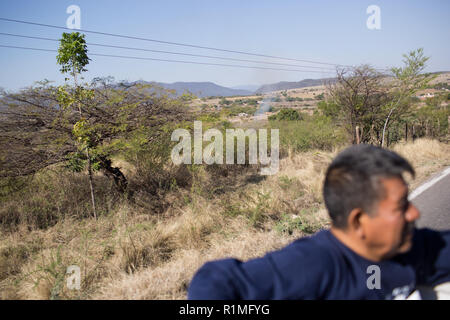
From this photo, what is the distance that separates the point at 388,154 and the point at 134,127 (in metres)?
7.33

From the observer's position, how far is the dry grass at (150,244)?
336 cm

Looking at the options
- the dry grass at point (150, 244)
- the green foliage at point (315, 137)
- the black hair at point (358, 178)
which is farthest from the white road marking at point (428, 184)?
the green foliage at point (315, 137)

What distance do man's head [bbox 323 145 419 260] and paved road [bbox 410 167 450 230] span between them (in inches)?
153

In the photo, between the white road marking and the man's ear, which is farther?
the white road marking

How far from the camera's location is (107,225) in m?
5.91

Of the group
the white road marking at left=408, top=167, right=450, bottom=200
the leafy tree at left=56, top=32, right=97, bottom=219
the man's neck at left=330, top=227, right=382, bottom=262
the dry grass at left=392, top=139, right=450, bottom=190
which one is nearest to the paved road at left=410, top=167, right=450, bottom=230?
the white road marking at left=408, top=167, right=450, bottom=200

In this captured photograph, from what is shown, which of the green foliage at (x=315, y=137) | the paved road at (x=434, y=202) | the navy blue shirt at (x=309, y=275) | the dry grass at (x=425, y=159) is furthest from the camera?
the green foliage at (x=315, y=137)

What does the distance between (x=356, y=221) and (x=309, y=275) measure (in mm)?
239

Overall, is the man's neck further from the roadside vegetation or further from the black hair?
the roadside vegetation

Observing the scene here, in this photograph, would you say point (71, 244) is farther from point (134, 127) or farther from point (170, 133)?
point (170, 133)

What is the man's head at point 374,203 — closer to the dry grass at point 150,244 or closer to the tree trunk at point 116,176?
the dry grass at point 150,244

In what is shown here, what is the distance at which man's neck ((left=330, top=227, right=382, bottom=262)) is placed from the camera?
3.26ft

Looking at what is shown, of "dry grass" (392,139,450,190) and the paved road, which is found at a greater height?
"dry grass" (392,139,450,190)

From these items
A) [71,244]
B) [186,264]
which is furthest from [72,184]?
[186,264]
